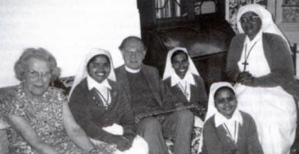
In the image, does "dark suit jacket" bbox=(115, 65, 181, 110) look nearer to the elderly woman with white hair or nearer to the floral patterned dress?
the elderly woman with white hair

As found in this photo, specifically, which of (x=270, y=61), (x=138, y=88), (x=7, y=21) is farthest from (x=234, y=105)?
(x=7, y=21)

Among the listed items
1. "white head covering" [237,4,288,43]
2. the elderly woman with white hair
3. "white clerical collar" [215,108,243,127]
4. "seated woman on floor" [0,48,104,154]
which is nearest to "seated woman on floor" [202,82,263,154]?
"white clerical collar" [215,108,243,127]

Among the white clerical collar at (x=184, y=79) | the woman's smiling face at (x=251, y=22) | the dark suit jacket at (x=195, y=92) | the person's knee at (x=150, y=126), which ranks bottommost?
the person's knee at (x=150, y=126)

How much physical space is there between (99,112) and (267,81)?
5.67 ft

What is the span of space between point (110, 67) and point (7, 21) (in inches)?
48.7

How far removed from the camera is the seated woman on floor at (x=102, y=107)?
3.09 metres

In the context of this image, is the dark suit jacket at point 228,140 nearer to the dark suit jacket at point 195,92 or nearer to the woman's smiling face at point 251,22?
the dark suit jacket at point 195,92

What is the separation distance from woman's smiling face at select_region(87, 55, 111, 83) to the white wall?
0.99 metres

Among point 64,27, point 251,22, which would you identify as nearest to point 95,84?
point 64,27

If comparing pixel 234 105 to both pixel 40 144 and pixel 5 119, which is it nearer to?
pixel 40 144

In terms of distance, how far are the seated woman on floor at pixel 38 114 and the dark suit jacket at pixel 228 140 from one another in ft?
3.38

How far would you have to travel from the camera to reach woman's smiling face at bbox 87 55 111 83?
325cm

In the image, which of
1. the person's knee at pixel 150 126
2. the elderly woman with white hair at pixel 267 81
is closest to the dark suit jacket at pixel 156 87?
the person's knee at pixel 150 126

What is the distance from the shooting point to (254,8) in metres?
3.67
